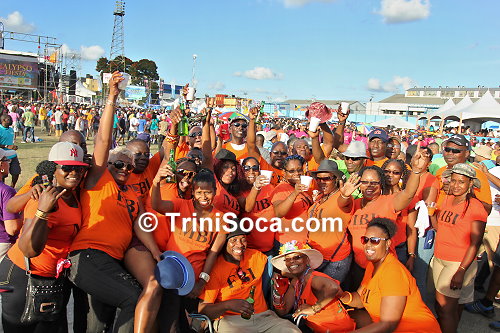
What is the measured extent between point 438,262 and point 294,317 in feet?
5.42

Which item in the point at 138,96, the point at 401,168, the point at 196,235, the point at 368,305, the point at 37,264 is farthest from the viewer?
the point at 138,96

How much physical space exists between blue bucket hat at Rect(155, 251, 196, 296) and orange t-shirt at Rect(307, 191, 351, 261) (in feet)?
4.25

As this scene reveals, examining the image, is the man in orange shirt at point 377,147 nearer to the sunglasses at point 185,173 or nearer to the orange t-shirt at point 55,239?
the sunglasses at point 185,173

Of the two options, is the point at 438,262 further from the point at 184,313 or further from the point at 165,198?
the point at 165,198

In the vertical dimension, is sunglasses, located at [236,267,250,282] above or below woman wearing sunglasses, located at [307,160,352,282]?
below

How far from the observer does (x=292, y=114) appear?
5438cm

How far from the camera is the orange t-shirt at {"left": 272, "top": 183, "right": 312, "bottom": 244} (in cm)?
373

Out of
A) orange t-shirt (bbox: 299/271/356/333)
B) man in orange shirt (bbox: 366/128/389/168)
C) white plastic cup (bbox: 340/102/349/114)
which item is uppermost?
white plastic cup (bbox: 340/102/349/114)

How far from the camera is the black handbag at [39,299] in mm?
2625

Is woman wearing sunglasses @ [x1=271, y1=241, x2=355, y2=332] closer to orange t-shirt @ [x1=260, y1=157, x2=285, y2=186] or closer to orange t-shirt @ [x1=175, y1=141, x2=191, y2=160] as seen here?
orange t-shirt @ [x1=260, y1=157, x2=285, y2=186]

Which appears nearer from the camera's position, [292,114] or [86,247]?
[86,247]

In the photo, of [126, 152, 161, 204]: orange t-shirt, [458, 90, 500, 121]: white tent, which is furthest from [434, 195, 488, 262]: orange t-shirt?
[458, 90, 500, 121]: white tent

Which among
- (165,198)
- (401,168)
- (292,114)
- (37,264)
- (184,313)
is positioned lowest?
(184,313)

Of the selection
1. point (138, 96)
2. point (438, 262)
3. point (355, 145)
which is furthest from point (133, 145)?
point (138, 96)
